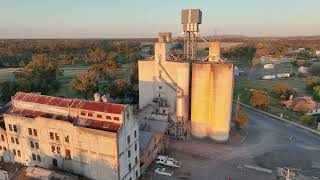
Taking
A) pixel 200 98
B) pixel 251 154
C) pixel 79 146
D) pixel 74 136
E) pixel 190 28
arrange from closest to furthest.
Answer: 1. pixel 74 136
2. pixel 79 146
3. pixel 251 154
4. pixel 200 98
5. pixel 190 28

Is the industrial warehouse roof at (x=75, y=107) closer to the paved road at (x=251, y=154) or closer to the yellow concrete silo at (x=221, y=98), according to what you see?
the paved road at (x=251, y=154)

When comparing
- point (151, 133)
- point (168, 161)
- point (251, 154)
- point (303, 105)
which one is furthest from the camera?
point (303, 105)

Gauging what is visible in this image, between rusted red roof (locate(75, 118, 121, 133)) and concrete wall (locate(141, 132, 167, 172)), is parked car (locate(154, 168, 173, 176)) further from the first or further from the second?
rusted red roof (locate(75, 118, 121, 133))

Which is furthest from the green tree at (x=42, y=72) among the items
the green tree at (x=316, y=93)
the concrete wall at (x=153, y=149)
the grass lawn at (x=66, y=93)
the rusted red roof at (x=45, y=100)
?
the green tree at (x=316, y=93)

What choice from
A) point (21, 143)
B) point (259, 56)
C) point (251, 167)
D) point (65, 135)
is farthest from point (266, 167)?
point (259, 56)

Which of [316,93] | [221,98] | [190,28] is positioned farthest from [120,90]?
[316,93]

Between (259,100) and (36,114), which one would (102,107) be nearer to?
(36,114)
